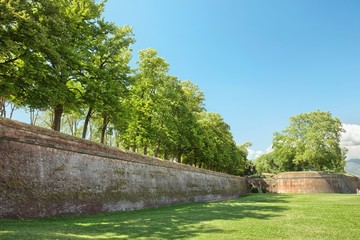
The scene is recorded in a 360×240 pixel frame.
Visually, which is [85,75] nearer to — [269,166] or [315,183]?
[315,183]

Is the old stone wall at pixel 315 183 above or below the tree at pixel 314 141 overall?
below

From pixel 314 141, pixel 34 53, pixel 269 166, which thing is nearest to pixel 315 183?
pixel 314 141

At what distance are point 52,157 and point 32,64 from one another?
16.7ft

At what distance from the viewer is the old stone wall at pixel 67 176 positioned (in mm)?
12602

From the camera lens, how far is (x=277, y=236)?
30.8 feet

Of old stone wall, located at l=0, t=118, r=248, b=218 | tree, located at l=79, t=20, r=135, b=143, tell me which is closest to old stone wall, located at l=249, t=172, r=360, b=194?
old stone wall, located at l=0, t=118, r=248, b=218

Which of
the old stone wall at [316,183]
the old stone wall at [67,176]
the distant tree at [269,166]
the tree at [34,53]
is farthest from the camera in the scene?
the distant tree at [269,166]

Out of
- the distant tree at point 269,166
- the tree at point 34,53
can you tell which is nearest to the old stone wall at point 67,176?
the tree at point 34,53

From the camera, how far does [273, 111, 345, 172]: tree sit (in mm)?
60000

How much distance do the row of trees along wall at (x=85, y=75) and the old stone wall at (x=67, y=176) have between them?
10.7 ft

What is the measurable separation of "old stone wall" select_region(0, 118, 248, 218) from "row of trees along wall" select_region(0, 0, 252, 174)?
3.26m

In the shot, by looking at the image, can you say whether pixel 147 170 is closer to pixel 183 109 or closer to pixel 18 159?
pixel 18 159

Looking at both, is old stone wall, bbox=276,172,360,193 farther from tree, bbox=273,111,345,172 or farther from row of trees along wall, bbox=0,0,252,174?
row of trees along wall, bbox=0,0,252,174

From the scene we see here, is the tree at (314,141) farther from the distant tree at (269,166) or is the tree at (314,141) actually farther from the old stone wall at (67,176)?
the old stone wall at (67,176)
